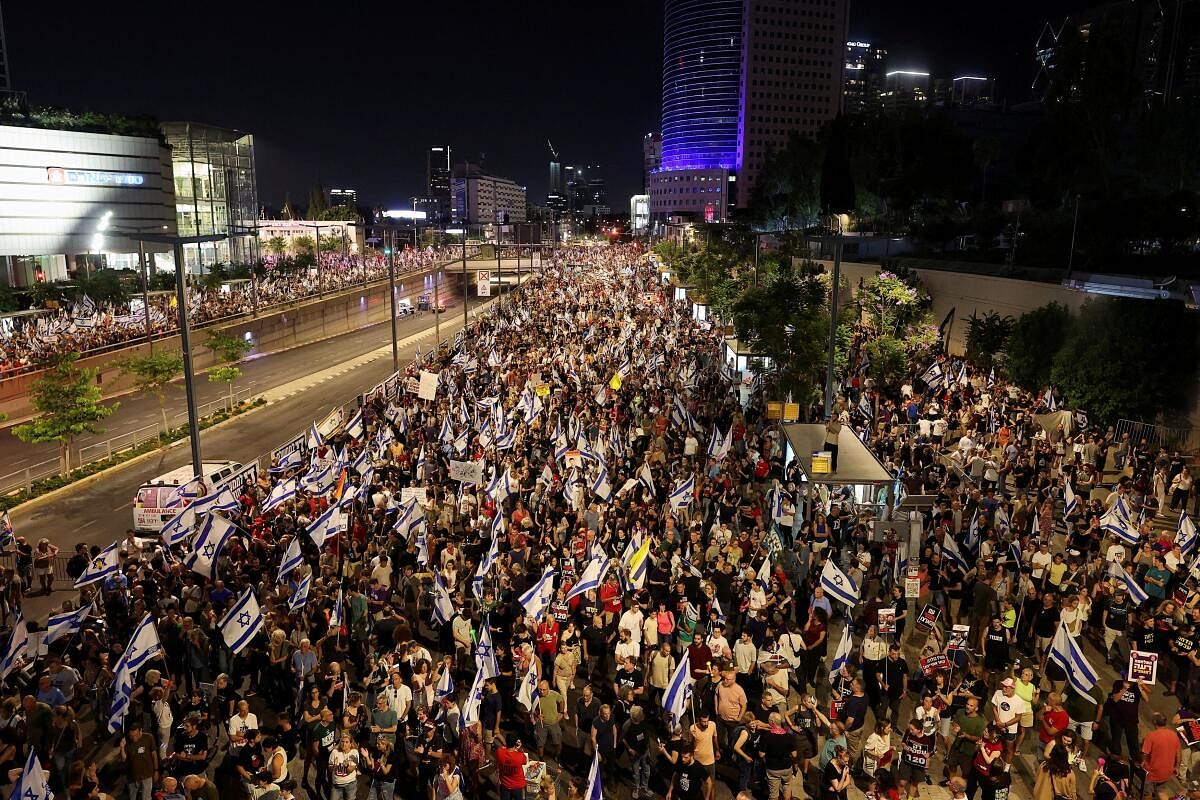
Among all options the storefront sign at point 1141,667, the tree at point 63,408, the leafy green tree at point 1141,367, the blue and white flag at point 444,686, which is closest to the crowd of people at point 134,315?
the tree at point 63,408

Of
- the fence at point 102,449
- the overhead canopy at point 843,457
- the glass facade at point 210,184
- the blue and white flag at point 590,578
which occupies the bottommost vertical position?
the fence at point 102,449

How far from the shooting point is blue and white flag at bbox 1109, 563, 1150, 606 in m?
12.6

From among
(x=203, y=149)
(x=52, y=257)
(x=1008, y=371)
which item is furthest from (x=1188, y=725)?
(x=203, y=149)

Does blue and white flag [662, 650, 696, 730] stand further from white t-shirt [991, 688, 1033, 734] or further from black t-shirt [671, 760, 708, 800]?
white t-shirt [991, 688, 1033, 734]

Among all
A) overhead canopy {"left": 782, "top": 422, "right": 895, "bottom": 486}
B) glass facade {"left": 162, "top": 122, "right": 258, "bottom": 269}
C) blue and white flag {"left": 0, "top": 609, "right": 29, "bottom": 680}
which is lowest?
blue and white flag {"left": 0, "top": 609, "right": 29, "bottom": 680}

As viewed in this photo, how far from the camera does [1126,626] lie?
1304cm

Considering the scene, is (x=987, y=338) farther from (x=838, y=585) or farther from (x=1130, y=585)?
(x=838, y=585)

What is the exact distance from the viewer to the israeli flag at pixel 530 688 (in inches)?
410

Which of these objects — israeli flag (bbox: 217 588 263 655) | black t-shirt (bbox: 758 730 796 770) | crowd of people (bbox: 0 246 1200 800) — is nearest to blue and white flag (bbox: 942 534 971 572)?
crowd of people (bbox: 0 246 1200 800)

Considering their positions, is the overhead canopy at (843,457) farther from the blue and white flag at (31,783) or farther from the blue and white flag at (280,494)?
the blue and white flag at (31,783)

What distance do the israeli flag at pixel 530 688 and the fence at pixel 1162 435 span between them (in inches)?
812

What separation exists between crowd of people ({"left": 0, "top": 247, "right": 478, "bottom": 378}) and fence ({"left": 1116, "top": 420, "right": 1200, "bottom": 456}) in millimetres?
34077

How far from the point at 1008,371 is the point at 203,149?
100419mm

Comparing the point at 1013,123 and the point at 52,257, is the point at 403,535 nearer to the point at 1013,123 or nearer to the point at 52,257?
the point at 52,257
